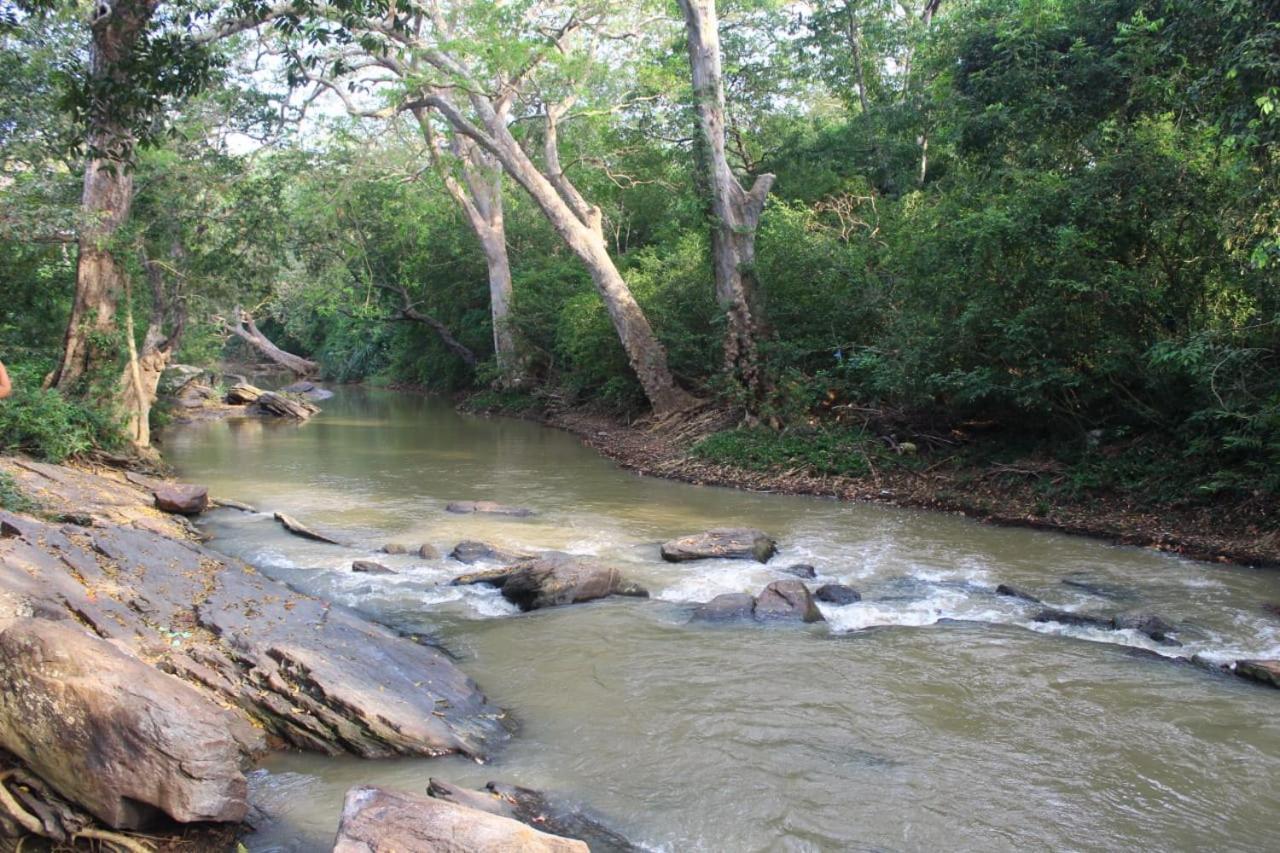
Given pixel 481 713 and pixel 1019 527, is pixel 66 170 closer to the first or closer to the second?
pixel 481 713

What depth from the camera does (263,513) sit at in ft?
41.0

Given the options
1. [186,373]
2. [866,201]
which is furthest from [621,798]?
[186,373]

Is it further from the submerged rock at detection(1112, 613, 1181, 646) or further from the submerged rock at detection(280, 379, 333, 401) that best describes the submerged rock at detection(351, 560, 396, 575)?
the submerged rock at detection(280, 379, 333, 401)

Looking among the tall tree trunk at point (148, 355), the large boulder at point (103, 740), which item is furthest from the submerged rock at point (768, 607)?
the tall tree trunk at point (148, 355)

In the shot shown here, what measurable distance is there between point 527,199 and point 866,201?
49.6 feet

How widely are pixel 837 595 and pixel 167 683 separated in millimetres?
5742

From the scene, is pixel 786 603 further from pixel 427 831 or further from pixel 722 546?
pixel 427 831

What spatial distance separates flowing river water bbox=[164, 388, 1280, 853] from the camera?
4574 millimetres

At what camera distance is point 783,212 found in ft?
59.2

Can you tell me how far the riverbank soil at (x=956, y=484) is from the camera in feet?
32.0

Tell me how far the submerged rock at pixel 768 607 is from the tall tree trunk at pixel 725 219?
8836mm

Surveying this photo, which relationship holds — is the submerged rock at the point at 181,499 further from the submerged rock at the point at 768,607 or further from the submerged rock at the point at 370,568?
the submerged rock at the point at 768,607

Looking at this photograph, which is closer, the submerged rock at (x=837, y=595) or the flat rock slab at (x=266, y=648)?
the flat rock slab at (x=266, y=648)

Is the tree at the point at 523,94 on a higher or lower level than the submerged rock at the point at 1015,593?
higher
